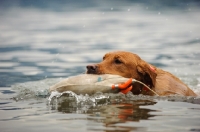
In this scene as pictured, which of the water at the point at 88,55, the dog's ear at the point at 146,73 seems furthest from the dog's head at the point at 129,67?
the water at the point at 88,55

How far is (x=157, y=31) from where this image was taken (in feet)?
68.4

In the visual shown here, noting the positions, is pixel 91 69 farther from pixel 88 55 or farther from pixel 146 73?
pixel 88 55

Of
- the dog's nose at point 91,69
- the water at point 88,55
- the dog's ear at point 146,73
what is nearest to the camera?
the water at point 88,55

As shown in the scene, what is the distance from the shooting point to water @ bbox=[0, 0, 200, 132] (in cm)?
573

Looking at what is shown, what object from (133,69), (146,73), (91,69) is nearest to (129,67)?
(133,69)

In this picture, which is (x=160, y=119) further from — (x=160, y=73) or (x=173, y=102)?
(x=160, y=73)

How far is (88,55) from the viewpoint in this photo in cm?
1524

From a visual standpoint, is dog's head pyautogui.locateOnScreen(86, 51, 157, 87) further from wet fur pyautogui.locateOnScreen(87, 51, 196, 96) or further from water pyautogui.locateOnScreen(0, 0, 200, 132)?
water pyautogui.locateOnScreen(0, 0, 200, 132)

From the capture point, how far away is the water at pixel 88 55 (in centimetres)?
573

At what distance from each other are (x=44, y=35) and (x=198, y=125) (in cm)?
1479

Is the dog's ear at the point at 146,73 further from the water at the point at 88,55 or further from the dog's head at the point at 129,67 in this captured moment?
the water at the point at 88,55

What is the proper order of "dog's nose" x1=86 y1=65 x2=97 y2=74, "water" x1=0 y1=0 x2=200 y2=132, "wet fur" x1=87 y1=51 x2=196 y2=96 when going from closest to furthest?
"water" x1=0 y1=0 x2=200 y2=132 < "dog's nose" x1=86 y1=65 x2=97 y2=74 < "wet fur" x1=87 y1=51 x2=196 y2=96

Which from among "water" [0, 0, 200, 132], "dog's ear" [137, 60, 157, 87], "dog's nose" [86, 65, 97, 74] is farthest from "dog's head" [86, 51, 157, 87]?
"water" [0, 0, 200, 132]

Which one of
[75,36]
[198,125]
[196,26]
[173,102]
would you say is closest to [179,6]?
[196,26]
